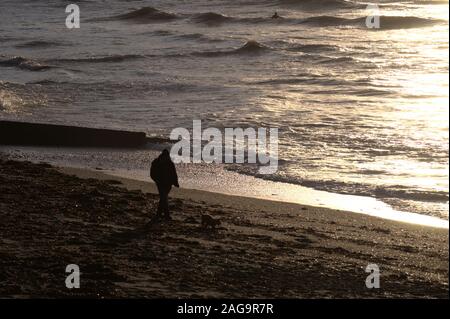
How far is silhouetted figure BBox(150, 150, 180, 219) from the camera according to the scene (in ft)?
39.5

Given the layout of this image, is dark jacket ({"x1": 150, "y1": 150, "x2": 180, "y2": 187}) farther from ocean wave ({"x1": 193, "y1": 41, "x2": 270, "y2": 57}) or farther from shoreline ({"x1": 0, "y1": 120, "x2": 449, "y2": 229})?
ocean wave ({"x1": 193, "y1": 41, "x2": 270, "y2": 57})

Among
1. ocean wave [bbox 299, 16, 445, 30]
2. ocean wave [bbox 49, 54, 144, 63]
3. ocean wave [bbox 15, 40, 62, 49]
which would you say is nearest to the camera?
ocean wave [bbox 49, 54, 144, 63]

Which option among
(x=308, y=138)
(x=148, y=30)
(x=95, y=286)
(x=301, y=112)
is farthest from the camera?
(x=148, y=30)

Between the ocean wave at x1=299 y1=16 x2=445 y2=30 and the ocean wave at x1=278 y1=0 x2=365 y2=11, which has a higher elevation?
the ocean wave at x1=278 y1=0 x2=365 y2=11

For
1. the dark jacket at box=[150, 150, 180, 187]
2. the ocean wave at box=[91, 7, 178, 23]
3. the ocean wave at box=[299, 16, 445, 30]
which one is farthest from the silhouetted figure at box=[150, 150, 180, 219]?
the ocean wave at box=[91, 7, 178, 23]

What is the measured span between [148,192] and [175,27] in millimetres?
32819

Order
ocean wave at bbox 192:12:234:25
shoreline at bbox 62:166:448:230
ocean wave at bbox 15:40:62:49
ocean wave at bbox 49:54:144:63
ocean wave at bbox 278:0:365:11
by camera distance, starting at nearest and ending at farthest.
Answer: shoreline at bbox 62:166:448:230
ocean wave at bbox 49:54:144:63
ocean wave at bbox 15:40:62:49
ocean wave at bbox 192:12:234:25
ocean wave at bbox 278:0:365:11

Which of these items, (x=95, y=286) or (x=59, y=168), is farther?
(x=59, y=168)

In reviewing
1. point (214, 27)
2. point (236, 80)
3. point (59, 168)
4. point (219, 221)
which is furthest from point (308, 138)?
point (214, 27)

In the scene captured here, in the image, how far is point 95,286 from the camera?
8.93 meters

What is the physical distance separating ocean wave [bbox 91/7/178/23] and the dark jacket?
37794 mm

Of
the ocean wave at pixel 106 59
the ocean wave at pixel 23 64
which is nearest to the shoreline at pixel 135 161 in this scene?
the ocean wave at pixel 23 64

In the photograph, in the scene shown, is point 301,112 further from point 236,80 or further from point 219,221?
point 219,221
